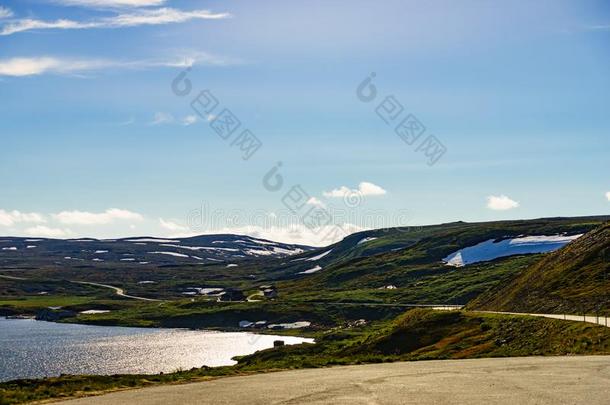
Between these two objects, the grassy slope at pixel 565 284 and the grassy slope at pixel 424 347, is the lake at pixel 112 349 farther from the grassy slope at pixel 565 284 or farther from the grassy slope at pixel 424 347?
the grassy slope at pixel 565 284

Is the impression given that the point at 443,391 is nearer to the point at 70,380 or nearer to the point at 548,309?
the point at 70,380

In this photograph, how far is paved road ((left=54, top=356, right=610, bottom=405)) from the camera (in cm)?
2716

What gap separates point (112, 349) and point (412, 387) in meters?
102

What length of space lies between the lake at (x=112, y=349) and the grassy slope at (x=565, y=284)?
43.8 metres

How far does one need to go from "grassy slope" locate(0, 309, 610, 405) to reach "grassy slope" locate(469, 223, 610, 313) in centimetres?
922

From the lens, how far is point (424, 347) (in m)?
68.4

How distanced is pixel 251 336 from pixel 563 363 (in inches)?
4408

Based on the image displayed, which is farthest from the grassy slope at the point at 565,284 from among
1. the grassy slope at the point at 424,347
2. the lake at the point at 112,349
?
the lake at the point at 112,349

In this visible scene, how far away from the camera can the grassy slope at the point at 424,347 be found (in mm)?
37344

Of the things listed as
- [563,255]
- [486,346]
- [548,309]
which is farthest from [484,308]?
[486,346]

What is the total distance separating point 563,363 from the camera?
37.0 meters

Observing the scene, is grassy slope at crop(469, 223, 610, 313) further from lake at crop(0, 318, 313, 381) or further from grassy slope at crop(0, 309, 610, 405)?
lake at crop(0, 318, 313, 381)

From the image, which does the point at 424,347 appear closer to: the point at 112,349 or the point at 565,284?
the point at 565,284

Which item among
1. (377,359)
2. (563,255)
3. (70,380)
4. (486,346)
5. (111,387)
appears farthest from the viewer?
(563,255)
